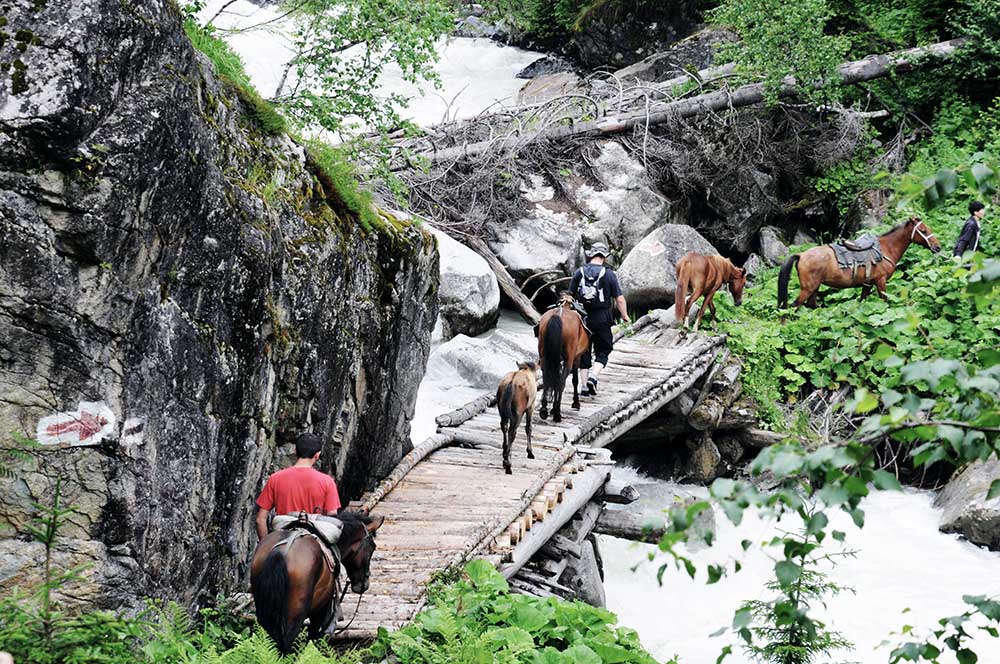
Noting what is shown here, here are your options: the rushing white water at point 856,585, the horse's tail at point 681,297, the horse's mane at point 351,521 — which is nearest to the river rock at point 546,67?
the horse's tail at point 681,297

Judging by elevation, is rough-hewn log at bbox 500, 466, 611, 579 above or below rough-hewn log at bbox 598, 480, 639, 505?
above

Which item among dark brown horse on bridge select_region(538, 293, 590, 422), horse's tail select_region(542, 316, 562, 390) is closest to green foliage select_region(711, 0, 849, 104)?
dark brown horse on bridge select_region(538, 293, 590, 422)

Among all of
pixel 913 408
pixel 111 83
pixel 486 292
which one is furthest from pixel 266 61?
pixel 913 408

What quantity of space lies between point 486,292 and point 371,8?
291 inches

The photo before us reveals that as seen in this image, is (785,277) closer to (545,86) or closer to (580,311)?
(580,311)

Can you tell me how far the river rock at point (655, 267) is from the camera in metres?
17.0

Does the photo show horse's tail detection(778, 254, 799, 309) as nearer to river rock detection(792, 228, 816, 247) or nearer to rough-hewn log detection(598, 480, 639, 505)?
river rock detection(792, 228, 816, 247)

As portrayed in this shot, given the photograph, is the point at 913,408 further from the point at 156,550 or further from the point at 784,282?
the point at 784,282

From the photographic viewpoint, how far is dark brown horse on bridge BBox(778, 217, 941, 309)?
14.3 m

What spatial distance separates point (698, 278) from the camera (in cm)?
1422

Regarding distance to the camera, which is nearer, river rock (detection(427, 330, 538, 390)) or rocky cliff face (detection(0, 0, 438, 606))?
rocky cliff face (detection(0, 0, 438, 606))

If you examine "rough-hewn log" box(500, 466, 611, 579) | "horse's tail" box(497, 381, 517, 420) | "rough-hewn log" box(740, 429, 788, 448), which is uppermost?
"horse's tail" box(497, 381, 517, 420)

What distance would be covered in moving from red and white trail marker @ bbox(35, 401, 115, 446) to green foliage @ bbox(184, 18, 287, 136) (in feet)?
9.69

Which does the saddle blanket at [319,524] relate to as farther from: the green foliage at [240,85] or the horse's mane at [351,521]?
the green foliage at [240,85]
